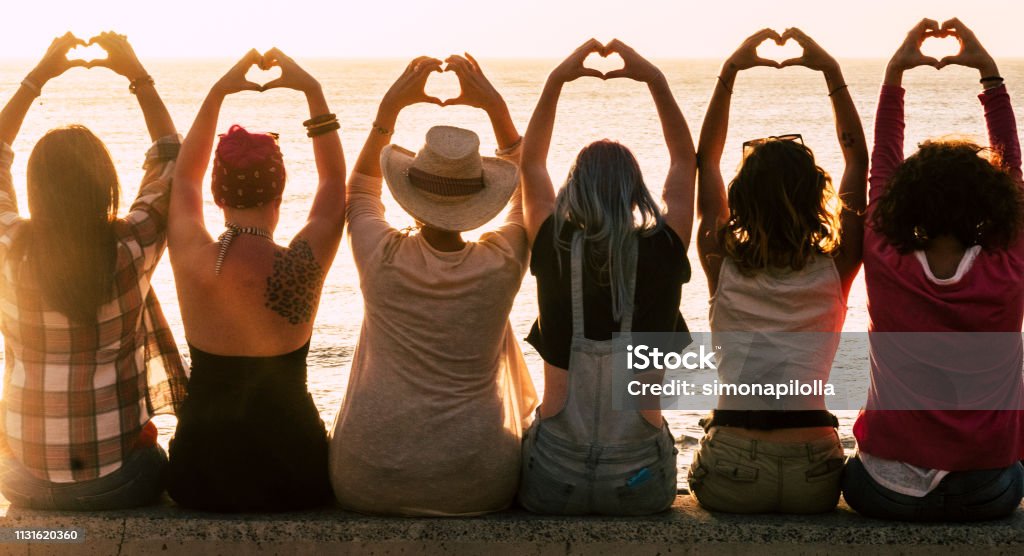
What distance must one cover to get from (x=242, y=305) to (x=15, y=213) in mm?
730

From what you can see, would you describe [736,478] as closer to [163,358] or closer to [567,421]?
[567,421]

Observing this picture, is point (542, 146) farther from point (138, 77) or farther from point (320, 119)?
point (138, 77)

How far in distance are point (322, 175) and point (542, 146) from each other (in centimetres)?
67

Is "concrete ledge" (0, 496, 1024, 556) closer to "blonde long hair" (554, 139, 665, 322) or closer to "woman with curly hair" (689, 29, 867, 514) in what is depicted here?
"woman with curly hair" (689, 29, 867, 514)

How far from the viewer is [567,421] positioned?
3438 mm

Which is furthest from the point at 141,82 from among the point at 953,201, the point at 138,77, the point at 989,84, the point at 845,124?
the point at 989,84

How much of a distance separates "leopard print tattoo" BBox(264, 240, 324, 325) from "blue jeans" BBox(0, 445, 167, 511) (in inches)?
25.3

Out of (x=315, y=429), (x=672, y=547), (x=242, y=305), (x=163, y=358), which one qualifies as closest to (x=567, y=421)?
(x=672, y=547)

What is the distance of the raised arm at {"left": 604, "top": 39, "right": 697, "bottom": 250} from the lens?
3545 mm

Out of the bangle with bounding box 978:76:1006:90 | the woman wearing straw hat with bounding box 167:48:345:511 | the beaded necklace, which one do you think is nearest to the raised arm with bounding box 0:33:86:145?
the woman wearing straw hat with bounding box 167:48:345:511

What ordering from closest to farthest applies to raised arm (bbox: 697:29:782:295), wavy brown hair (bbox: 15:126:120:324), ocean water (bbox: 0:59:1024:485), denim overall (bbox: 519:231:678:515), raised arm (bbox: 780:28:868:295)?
wavy brown hair (bbox: 15:126:120:324), denim overall (bbox: 519:231:678:515), raised arm (bbox: 697:29:782:295), raised arm (bbox: 780:28:868:295), ocean water (bbox: 0:59:1024:485)

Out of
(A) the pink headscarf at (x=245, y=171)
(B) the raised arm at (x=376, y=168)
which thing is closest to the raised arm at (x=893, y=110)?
(B) the raised arm at (x=376, y=168)

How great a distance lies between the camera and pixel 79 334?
134 inches

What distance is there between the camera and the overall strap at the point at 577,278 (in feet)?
11.1
